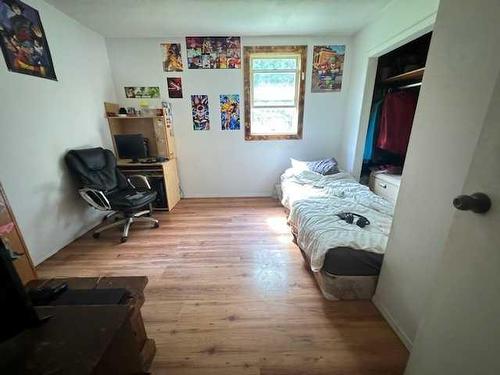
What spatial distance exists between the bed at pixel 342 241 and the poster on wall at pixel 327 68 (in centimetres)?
183

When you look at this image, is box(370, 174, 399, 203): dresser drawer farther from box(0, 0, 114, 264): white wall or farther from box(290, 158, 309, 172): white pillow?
box(0, 0, 114, 264): white wall

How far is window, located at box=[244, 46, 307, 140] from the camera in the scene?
10.2ft

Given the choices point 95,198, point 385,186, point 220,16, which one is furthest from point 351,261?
point 220,16

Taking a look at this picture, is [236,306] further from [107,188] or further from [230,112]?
[230,112]

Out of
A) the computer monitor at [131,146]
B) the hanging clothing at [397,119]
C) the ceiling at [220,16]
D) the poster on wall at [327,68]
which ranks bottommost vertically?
the computer monitor at [131,146]

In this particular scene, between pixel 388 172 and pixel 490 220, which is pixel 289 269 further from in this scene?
pixel 388 172

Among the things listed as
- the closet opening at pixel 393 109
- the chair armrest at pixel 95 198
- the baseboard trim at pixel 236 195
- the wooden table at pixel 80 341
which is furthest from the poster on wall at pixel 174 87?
the wooden table at pixel 80 341

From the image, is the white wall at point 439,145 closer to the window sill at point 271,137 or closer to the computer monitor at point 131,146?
the window sill at point 271,137

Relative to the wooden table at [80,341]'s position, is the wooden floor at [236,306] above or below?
below

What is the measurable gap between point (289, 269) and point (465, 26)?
1.83 metres

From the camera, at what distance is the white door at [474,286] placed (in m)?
0.61

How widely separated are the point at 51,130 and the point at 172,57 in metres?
1.80

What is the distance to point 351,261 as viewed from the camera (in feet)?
4.93

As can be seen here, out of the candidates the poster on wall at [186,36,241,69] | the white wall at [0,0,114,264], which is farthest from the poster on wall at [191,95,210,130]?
the white wall at [0,0,114,264]
